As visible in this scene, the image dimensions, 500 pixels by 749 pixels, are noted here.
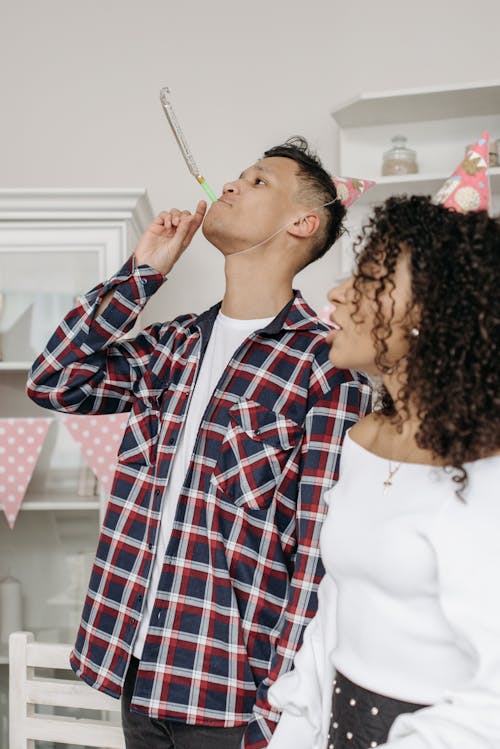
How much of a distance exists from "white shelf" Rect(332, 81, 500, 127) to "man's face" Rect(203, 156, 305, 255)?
97 cm

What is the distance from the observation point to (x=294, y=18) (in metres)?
2.78

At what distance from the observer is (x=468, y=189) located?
957 mm

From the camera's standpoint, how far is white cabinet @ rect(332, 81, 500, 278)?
2369mm

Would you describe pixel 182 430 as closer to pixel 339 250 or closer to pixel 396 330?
pixel 396 330

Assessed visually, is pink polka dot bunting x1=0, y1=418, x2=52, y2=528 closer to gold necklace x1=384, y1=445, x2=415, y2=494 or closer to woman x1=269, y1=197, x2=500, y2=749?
woman x1=269, y1=197, x2=500, y2=749

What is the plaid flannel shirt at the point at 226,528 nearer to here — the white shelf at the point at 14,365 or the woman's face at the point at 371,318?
the woman's face at the point at 371,318

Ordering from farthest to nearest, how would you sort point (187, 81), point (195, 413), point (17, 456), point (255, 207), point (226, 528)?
point (187, 81), point (17, 456), point (255, 207), point (195, 413), point (226, 528)

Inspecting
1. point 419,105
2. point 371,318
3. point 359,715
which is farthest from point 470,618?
point 419,105

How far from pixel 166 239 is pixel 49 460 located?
3.28 feet

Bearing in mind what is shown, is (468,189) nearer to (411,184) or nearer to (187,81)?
(411,184)

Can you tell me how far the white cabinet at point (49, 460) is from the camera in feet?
7.48

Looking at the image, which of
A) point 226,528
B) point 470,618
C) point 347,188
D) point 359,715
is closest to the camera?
point 470,618

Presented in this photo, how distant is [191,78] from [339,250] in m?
0.75

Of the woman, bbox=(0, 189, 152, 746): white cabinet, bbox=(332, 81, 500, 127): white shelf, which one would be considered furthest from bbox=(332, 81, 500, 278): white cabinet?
the woman
